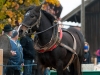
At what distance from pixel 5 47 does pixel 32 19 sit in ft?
3.37

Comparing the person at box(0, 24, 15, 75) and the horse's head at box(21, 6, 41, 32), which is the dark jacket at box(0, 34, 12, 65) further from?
the horse's head at box(21, 6, 41, 32)

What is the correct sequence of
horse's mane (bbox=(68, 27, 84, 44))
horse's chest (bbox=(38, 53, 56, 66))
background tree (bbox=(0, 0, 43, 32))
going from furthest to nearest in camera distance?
background tree (bbox=(0, 0, 43, 32)) < horse's mane (bbox=(68, 27, 84, 44)) < horse's chest (bbox=(38, 53, 56, 66))

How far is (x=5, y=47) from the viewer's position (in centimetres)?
1320

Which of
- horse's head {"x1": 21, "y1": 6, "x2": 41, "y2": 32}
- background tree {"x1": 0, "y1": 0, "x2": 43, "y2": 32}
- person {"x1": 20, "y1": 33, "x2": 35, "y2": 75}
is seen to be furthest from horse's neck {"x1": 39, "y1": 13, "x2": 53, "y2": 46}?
background tree {"x1": 0, "y1": 0, "x2": 43, "y2": 32}

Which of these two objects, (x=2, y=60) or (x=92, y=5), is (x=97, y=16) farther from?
(x=2, y=60)

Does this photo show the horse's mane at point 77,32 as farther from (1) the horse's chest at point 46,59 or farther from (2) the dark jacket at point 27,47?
(1) the horse's chest at point 46,59

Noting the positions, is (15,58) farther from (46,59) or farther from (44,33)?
(44,33)

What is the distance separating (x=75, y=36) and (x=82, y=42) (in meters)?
0.42

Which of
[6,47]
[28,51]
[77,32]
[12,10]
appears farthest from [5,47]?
[12,10]

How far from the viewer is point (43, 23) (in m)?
13.8

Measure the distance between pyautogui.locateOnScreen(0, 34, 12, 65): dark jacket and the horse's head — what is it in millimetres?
578

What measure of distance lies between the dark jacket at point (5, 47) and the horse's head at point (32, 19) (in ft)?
1.90

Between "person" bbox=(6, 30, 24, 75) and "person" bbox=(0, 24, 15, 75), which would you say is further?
"person" bbox=(6, 30, 24, 75)

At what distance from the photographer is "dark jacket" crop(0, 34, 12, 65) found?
1300cm
